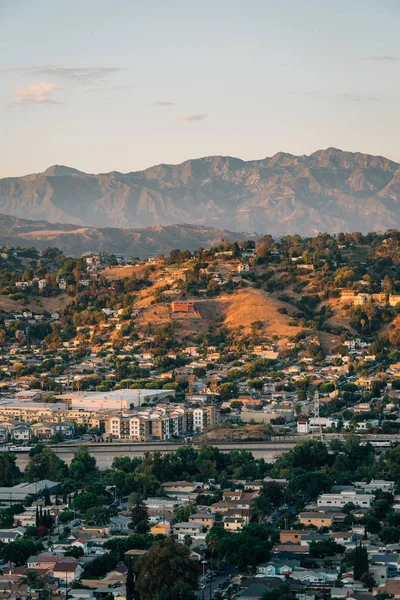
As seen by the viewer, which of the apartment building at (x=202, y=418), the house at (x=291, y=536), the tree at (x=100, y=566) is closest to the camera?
the tree at (x=100, y=566)

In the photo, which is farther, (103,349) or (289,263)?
(289,263)

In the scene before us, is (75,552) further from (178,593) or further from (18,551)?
(178,593)

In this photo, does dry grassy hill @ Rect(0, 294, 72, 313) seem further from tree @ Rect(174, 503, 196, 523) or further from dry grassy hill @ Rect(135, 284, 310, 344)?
tree @ Rect(174, 503, 196, 523)

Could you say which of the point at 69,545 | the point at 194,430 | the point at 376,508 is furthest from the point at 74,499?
the point at 194,430

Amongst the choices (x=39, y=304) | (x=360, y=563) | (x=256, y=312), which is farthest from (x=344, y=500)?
(x=39, y=304)

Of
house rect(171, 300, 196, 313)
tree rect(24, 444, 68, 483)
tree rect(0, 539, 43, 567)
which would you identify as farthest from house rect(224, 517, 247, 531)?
house rect(171, 300, 196, 313)

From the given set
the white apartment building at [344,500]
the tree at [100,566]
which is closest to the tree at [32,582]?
the tree at [100,566]

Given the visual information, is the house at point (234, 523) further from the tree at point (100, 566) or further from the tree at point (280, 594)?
the tree at point (280, 594)

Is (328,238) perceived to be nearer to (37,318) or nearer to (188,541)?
(37,318)
